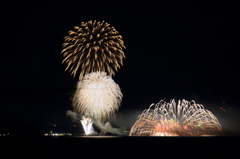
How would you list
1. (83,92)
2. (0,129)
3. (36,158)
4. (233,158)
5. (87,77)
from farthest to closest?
(0,129)
(83,92)
(87,77)
(233,158)
(36,158)

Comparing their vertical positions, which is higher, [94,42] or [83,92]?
[94,42]

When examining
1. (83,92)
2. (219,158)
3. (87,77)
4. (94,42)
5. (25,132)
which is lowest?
(25,132)

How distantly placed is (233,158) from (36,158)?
92.0ft

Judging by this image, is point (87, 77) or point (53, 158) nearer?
point (53, 158)

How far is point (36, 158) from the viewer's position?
29328mm

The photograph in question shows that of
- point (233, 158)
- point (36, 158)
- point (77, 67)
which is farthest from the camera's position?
point (77, 67)

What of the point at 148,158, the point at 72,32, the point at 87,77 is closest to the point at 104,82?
the point at 87,77

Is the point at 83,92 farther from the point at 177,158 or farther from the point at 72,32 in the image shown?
the point at 177,158

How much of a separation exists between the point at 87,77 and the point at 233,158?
31.8m

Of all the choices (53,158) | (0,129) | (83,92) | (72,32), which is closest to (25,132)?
(0,129)

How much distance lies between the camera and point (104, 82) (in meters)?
51.1

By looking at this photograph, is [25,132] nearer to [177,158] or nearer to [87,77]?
[87,77]

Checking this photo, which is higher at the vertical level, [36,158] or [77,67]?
[77,67]

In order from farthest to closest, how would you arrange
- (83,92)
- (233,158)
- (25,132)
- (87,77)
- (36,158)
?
(25,132)
(83,92)
(87,77)
(233,158)
(36,158)
